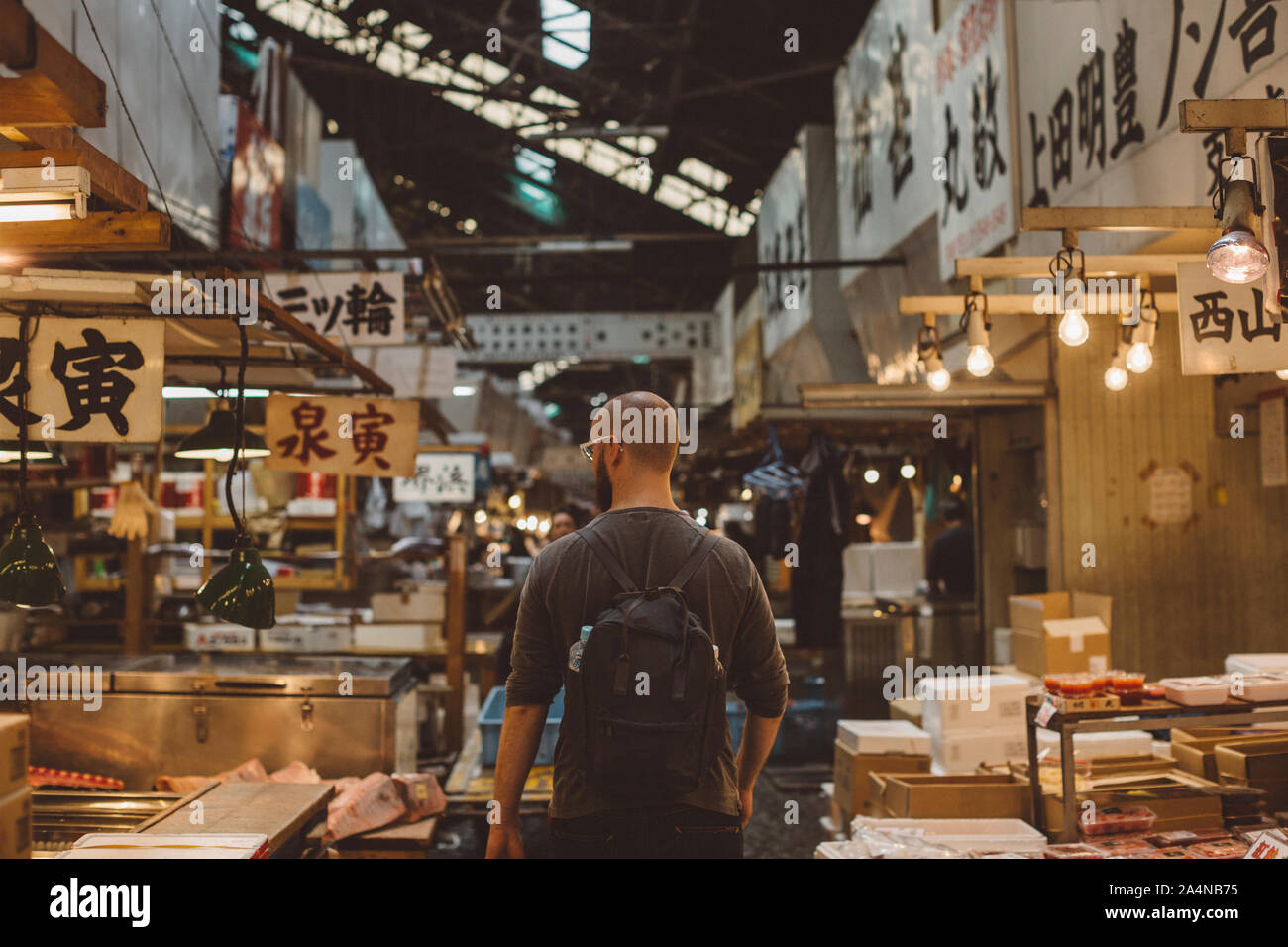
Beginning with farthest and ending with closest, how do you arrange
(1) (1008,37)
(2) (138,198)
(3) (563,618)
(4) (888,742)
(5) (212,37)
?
1. (5) (212,37)
2. (1) (1008,37)
3. (4) (888,742)
4. (2) (138,198)
5. (3) (563,618)

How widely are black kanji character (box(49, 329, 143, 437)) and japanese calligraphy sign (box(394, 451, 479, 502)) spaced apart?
9303 millimetres

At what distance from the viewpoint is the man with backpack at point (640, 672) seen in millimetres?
2521

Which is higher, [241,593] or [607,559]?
[607,559]

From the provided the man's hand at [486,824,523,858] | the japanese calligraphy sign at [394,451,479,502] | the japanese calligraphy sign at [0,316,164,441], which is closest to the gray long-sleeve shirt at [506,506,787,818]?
the man's hand at [486,824,523,858]

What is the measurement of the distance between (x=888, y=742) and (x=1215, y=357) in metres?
3.21

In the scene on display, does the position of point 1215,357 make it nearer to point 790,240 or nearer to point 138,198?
point 138,198

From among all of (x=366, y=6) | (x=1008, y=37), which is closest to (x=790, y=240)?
(x=1008, y=37)

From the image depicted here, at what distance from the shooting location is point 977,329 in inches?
231

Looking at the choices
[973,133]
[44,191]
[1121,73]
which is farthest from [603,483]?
[973,133]

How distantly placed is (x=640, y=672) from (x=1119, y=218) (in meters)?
3.65

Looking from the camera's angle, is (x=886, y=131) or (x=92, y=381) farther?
(x=886, y=131)

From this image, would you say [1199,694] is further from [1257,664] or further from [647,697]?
[647,697]

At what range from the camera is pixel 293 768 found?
5.79 meters

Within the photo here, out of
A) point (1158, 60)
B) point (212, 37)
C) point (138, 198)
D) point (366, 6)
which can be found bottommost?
point (138, 198)
